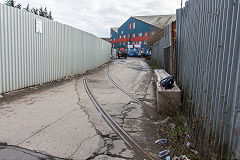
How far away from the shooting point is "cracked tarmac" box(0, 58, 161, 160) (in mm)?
3477

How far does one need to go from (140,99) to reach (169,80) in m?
2.01

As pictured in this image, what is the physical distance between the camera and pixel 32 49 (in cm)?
902

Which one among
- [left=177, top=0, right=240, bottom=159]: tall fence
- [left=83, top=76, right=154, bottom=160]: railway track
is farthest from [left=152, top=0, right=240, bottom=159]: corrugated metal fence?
[left=83, top=76, right=154, bottom=160]: railway track

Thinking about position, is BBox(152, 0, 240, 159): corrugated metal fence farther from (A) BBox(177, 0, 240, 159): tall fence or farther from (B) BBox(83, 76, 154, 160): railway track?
(B) BBox(83, 76, 154, 160): railway track

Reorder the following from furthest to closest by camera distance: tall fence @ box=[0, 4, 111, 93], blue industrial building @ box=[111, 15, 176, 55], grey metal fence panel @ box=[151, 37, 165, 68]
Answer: blue industrial building @ box=[111, 15, 176, 55] → grey metal fence panel @ box=[151, 37, 165, 68] → tall fence @ box=[0, 4, 111, 93]

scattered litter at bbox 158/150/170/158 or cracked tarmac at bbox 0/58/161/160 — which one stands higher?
cracked tarmac at bbox 0/58/161/160

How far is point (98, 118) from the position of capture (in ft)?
17.5

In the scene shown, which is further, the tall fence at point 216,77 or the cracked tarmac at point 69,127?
the cracked tarmac at point 69,127

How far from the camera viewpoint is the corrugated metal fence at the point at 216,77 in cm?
255

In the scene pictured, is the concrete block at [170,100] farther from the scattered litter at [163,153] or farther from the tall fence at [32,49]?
the tall fence at [32,49]

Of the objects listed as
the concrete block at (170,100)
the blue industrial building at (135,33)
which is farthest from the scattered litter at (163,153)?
the blue industrial building at (135,33)

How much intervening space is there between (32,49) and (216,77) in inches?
317

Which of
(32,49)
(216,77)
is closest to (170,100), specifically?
(216,77)

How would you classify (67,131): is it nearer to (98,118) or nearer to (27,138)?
(27,138)
